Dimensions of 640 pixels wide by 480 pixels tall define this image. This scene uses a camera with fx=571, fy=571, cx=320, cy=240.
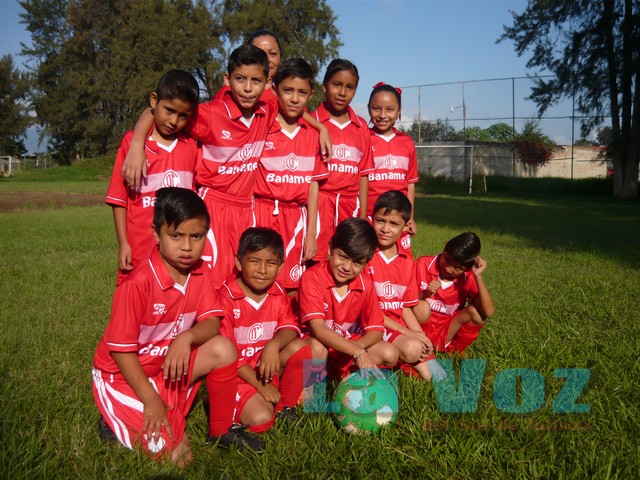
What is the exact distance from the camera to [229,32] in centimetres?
4075

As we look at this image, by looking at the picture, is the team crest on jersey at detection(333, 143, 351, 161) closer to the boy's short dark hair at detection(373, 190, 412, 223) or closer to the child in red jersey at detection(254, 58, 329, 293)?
the child in red jersey at detection(254, 58, 329, 293)

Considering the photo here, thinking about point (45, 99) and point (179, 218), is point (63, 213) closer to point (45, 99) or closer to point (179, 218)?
point (179, 218)

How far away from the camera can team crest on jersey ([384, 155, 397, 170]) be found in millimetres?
4836

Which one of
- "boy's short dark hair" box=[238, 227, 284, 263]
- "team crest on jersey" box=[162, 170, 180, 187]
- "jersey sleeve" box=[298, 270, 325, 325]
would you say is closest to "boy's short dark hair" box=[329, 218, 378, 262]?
"jersey sleeve" box=[298, 270, 325, 325]

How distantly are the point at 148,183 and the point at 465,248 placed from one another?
222 cm

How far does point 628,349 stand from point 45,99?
48.5 meters

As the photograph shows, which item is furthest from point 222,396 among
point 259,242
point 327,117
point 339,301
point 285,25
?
point 285,25

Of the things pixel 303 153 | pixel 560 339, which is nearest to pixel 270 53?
pixel 303 153

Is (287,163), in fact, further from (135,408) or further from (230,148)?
(135,408)

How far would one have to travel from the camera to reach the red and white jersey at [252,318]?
334 centimetres

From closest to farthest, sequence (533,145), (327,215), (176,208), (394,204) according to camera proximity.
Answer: (176,208), (394,204), (327,215), (533,145)

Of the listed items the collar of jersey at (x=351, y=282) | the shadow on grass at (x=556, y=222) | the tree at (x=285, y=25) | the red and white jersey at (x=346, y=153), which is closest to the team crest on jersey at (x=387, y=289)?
the collar of jersey at (x=351, y=282)

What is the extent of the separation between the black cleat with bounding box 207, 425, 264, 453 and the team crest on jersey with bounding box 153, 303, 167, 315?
28.0 inches

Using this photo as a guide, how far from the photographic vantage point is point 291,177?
4051 mm
